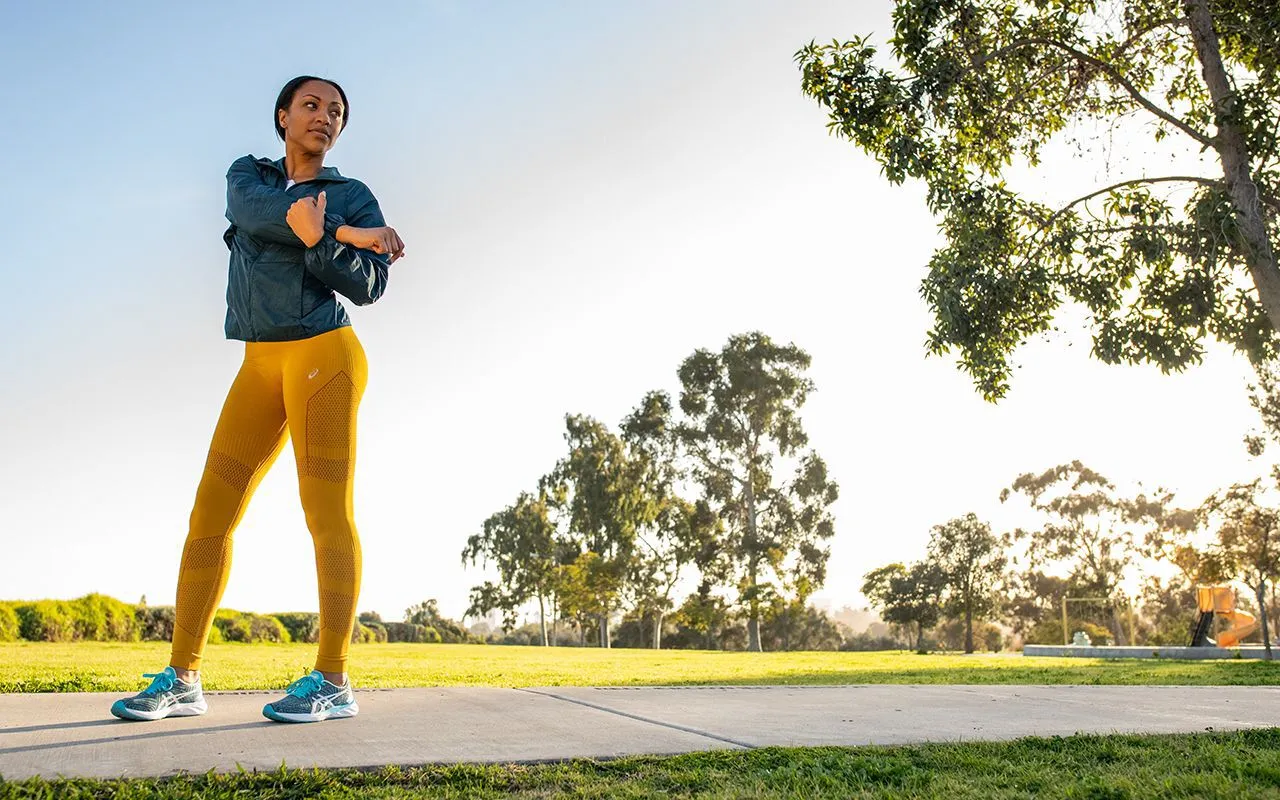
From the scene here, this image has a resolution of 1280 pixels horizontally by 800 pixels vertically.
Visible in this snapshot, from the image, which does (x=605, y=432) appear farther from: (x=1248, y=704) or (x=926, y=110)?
(x=1248, y=704)

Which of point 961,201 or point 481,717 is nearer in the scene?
point 481,717

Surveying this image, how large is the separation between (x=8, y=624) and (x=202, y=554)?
16.0 m

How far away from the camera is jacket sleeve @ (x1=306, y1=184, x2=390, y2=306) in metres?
3.02

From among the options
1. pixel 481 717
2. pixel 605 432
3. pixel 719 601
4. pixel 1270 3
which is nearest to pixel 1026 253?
pixel 1270 3

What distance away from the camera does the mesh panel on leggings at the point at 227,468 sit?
324 centimetres

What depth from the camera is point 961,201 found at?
9.41 meters

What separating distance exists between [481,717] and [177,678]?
1.05 metres

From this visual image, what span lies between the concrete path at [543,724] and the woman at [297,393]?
19 centimetres

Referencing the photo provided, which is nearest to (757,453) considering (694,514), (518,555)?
(694,514)

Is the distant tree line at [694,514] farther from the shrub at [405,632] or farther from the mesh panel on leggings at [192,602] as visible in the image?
the mesh panel on leggings at [192,602]

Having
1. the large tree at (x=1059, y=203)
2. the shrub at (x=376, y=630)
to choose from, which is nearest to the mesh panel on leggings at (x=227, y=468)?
the large tree at (x=1059, y=203)

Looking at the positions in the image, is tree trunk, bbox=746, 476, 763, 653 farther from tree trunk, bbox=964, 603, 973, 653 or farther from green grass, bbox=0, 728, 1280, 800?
green grass, bbox=0, 728, 1280, 800

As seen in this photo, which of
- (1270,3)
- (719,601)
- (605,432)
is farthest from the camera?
(605,432)

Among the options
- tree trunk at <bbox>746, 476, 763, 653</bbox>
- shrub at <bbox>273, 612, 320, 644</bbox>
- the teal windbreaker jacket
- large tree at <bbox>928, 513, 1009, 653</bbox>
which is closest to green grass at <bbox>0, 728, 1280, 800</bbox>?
the teal windbreaker jacket
